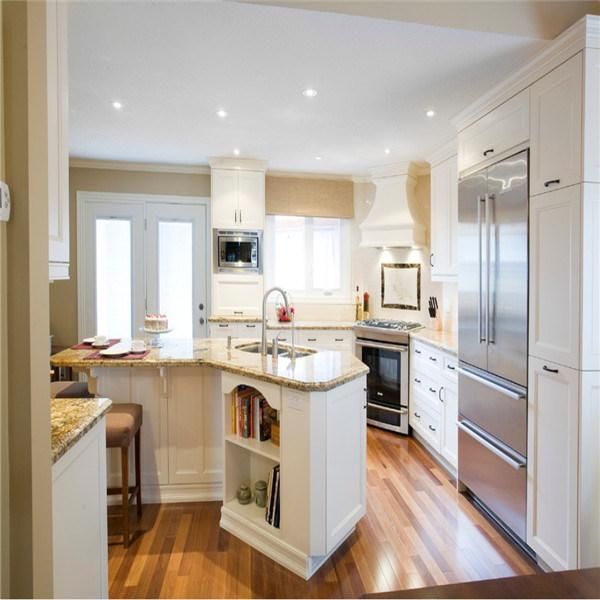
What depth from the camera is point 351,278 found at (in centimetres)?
470

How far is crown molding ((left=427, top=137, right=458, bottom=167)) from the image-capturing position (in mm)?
3271

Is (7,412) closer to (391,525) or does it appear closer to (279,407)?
(279,407)

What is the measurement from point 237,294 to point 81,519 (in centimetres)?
304

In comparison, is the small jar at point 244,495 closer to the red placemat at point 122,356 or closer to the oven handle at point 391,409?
the red placemat at point 122,356

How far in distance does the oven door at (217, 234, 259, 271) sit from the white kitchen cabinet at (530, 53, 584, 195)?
279 cm

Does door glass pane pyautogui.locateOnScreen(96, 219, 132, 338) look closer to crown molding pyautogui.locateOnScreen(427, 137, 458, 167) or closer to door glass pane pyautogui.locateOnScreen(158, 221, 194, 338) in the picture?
door glass pane pyautogui.locateOnScreen(158, 221, 194, 338)

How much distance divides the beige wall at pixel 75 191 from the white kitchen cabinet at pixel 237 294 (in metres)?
1.17

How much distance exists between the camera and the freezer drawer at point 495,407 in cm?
208

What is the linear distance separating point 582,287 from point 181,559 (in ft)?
7.62

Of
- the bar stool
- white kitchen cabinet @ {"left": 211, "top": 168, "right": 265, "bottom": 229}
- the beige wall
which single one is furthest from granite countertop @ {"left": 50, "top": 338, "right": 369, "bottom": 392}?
the beige wall

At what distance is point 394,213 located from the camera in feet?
13.5

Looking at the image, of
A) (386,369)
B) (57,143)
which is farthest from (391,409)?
(57,143)

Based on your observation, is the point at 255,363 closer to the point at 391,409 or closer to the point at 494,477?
the point at 494,477

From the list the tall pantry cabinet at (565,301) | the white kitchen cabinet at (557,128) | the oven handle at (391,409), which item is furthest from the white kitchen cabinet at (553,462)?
the oven handle at (391,409)
